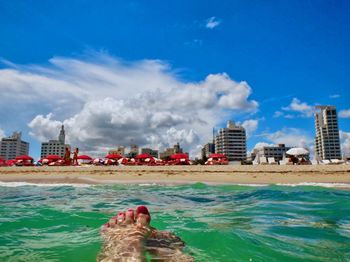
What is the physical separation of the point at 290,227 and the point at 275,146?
162995 mm

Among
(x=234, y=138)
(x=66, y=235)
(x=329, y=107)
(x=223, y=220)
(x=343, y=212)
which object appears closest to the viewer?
(x=66, y=235)

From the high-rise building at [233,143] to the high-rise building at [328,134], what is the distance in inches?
1909

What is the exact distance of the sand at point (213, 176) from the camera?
17.3m

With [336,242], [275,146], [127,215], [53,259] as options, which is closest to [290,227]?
[336,242]

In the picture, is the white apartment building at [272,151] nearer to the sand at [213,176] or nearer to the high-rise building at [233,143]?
the high-rise building at [233,143]

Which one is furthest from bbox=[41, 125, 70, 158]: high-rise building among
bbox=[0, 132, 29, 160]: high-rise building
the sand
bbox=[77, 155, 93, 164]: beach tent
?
the sand

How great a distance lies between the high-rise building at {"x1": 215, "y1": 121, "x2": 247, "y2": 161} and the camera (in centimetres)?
15225

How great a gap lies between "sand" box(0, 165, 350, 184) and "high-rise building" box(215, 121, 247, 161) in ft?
426

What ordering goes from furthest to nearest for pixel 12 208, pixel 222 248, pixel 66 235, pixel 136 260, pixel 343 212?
1. pixel 12 208
2. pixel 343 212
3. pixel 66 235
4. pixel 222 248
5. pixel 136 260

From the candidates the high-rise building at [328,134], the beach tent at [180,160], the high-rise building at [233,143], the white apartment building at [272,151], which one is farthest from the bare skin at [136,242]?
the high-rise building at [328,134]

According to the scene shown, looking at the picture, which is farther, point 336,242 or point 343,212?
point 343,212

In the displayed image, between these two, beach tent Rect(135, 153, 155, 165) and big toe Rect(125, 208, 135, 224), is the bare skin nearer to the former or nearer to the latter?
big toe Rect(125, 208, 135, 224)

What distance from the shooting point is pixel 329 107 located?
6742 inches

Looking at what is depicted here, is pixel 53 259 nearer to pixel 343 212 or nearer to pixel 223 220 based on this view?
pixel 223 220
